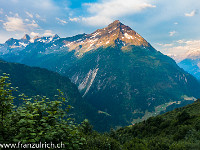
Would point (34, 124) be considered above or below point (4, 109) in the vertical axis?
below

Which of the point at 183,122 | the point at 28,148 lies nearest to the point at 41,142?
the point at 28,148

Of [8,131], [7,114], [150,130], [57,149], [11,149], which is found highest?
[7,114]

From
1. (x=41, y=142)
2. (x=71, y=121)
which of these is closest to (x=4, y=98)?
(x=41, y=142)

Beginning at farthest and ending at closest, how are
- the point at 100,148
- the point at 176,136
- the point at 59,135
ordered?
the point at 176,136
the point at 100,148
the point at 59,135

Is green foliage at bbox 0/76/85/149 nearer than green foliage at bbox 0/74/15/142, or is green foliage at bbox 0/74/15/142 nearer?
green foliage at bbox 0/76/85/149

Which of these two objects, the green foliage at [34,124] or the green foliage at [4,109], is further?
the green foliage at [4,109]

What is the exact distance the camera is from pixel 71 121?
33.0ft

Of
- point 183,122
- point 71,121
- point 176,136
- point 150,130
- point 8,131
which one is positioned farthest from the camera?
point 150,130

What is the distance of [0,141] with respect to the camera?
723 centimetres

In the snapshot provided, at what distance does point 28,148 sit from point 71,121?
133 inches

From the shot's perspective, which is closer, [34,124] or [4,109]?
[4,109]

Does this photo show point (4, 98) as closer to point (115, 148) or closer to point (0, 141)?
point (0, 141)

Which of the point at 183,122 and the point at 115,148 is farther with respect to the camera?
the point at 183,122

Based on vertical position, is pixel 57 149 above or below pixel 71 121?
below
